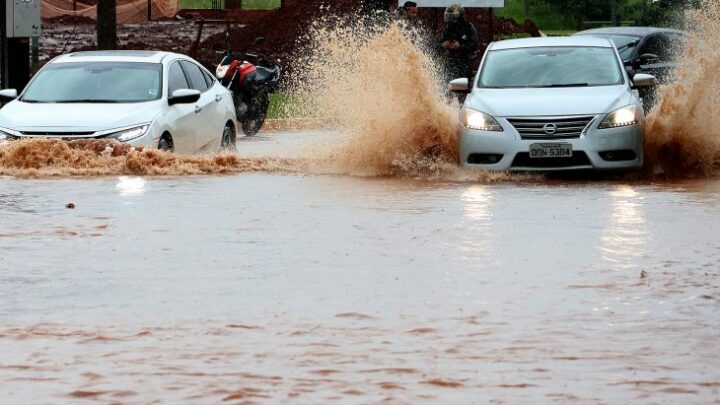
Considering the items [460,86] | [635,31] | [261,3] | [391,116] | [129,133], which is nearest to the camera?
[129,133]

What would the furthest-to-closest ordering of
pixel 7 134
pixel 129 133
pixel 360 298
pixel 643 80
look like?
pixel 643 80, pixel 7 134, pixel 129 133, pixel 360 298

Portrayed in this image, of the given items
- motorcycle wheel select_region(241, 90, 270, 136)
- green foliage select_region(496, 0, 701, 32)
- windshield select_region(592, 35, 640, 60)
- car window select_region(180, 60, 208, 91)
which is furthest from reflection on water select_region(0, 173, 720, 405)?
green foliage select_region(496, 0, 701, 32)

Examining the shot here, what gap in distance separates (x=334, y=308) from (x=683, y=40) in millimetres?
22322

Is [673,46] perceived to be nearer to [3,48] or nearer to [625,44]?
[625,44]

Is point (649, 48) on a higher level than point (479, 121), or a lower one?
higher

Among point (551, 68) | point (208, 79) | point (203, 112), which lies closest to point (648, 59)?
point (551, 68)

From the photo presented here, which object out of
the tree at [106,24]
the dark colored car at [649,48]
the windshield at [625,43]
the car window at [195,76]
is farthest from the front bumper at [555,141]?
the tree at [106,24]

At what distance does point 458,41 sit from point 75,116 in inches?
427

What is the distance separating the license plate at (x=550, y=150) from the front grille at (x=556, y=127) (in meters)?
0.08

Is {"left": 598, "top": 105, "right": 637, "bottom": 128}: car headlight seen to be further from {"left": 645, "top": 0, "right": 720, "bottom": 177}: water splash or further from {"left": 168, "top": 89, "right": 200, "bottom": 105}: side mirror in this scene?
{"left": 168, "top": 89, "right": 200, "bottom": 105}: side mirror

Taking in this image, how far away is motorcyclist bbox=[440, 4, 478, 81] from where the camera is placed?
29094 millimetres

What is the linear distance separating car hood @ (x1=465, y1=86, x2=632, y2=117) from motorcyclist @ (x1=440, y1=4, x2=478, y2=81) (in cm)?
921

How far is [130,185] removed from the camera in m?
18.7

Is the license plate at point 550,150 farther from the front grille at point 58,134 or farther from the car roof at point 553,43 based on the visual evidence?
the front grille at point 58,134
